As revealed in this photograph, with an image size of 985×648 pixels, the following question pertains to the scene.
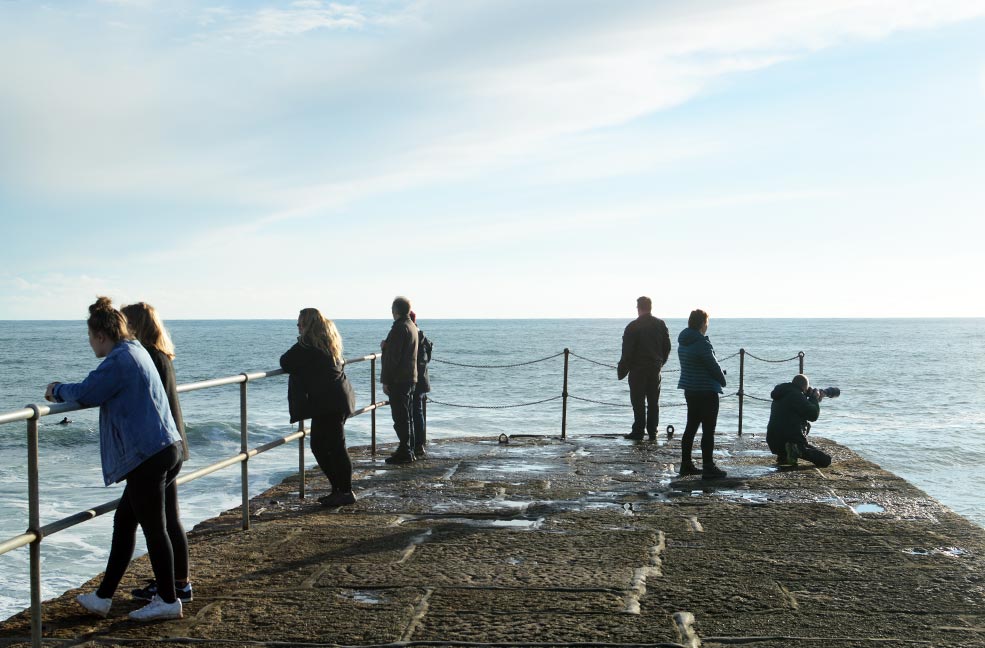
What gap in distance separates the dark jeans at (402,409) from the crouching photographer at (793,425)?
11.3ft

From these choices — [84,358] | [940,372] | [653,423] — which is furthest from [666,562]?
[84,358]

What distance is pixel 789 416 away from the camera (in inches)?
351

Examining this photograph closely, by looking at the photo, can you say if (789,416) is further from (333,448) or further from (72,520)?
(72,520)

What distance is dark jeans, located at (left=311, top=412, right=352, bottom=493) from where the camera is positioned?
257 inches

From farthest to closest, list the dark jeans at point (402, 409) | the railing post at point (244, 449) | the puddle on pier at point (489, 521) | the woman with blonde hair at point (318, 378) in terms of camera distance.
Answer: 1. the dark jeans at point (402, 409)
2. the woman with blonde hair at point (318, 378)
3. the puddle on pier at point (489, 521)
4. the railing post at point (244, 449)

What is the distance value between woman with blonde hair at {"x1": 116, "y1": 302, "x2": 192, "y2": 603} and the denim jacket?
8.6 inches

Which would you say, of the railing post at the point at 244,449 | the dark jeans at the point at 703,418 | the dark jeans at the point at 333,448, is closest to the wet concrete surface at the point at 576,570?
the railing post at the point at 244,449

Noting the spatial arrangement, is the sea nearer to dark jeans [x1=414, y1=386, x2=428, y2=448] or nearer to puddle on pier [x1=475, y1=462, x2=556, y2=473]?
puddle on pier [x1=475, y1=462, x2=556, y2=473]

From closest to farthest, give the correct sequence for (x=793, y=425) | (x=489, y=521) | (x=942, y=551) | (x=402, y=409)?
(x=942, y=551)
(x=489, y=521)
(x=402, y=409)
(x=793, y=425)

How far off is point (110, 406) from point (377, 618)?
4.81 feet

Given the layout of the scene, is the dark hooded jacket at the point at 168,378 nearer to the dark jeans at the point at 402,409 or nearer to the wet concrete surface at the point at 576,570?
the wet concrete surface at the point at 576,570

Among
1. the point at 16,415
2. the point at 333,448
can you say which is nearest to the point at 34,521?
the point at 16,415

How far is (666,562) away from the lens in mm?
5078

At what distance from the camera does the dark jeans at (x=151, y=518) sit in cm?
394
